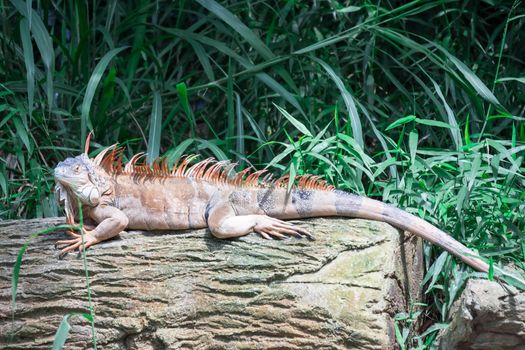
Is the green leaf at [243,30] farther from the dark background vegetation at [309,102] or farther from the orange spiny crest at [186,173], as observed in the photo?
the orange spiny crest at [186,173]

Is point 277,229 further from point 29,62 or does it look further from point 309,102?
point 29,62

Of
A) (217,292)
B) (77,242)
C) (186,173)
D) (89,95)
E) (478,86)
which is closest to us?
(217,292)

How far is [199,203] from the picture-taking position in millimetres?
4305

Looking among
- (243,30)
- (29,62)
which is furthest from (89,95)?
(243,30)

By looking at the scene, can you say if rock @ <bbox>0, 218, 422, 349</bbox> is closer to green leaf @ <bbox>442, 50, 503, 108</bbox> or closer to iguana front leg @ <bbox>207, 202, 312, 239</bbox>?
iguana front leg @ <bbox>207, 202, 312, 239</bbox>

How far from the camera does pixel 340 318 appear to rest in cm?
370

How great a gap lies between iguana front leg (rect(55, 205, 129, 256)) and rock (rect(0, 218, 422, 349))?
5 centimetres

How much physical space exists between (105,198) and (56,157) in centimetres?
135

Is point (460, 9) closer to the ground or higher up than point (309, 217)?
higher up

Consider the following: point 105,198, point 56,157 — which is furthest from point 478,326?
point 56,157

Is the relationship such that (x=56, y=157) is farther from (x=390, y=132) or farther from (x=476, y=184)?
(x=476, y=184)

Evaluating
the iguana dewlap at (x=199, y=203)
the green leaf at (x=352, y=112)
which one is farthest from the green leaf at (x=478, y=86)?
the iguana dewlap at (x=199, y=203)

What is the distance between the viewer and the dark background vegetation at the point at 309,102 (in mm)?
4590

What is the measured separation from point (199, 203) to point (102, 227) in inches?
19.9
